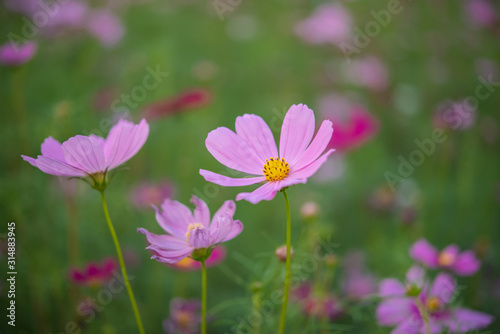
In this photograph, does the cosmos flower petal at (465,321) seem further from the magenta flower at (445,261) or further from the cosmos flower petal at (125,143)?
the cosmos flower petal at (125,143)

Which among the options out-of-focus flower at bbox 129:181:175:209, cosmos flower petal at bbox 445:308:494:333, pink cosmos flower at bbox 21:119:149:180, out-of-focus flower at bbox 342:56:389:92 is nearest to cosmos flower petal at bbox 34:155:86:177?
pink cosmos flower at bbox 21:119:149:180

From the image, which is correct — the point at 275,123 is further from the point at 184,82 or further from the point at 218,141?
the point at 218,141

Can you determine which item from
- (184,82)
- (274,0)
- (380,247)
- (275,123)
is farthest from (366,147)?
(274,0)

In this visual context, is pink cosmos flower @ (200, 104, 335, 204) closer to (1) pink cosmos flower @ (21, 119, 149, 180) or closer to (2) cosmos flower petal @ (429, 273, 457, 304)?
(1) pink cosmos flower @ (21, 119, 149, 180)

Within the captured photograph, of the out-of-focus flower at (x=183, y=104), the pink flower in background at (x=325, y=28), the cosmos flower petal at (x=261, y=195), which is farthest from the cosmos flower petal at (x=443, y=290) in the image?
the pink flower in background at (x=325, y=28)

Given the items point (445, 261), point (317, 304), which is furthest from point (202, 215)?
point (445, 261)

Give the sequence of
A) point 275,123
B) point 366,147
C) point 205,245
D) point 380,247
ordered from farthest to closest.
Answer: point 366,147 → point 275,123 → point 380,247 → point 205,245
